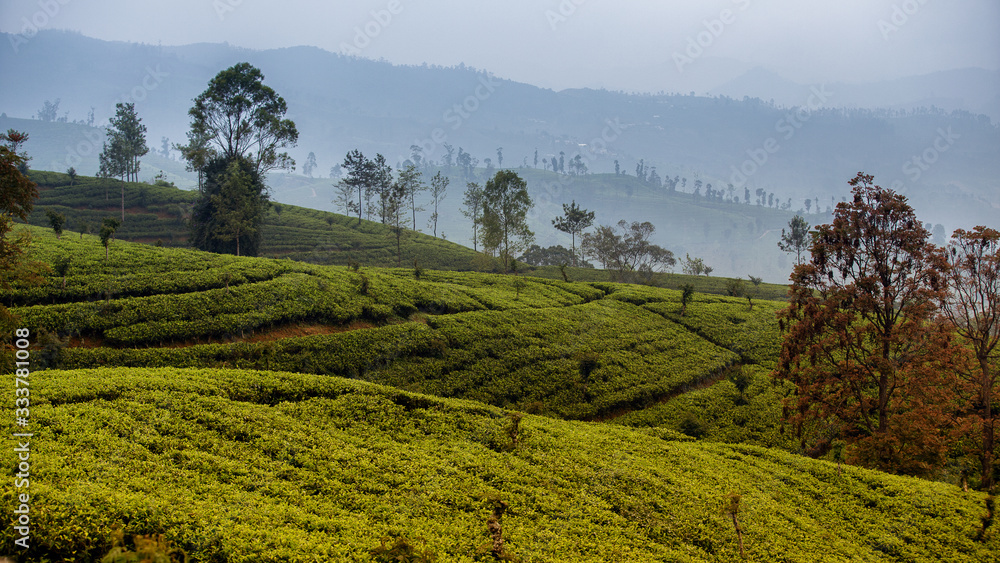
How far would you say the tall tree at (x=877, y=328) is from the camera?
15.8m

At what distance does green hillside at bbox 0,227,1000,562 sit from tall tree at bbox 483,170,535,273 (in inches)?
1448

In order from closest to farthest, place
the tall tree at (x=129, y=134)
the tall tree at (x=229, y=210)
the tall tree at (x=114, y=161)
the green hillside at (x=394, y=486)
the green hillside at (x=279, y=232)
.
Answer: the green hillside at (x=394, y=486), the tall tree at (x=229, y=210), the green hillside at (x=279, y=232), the tall tree at (x=114, y=161), the tall tree at (x=129, y=134)

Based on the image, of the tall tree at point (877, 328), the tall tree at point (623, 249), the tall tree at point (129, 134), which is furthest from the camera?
the tall tree at point (623, 249)

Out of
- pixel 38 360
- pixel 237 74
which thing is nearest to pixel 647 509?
pixel 38 360

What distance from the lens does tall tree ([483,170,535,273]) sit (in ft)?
196

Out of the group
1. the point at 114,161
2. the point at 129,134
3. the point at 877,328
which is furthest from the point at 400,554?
the point at 129,134

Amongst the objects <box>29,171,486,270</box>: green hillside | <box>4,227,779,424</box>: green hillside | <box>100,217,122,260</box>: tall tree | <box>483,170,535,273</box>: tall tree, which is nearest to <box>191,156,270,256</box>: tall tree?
<box>4,227,779,424</box>: green hillside

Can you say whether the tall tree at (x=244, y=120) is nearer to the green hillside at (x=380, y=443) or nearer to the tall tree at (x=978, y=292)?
the green hillside at (x=380, y=443)

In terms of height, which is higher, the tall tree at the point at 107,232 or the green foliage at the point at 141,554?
the tall tree at the point at 107,232

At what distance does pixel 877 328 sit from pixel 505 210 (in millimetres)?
46037

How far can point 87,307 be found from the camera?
17.8m

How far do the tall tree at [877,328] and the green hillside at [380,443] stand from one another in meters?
2.71

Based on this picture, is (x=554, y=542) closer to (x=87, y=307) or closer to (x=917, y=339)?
(x=917, y=339)

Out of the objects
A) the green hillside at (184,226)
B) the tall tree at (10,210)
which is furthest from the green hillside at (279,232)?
the tall tree at (10,210)
